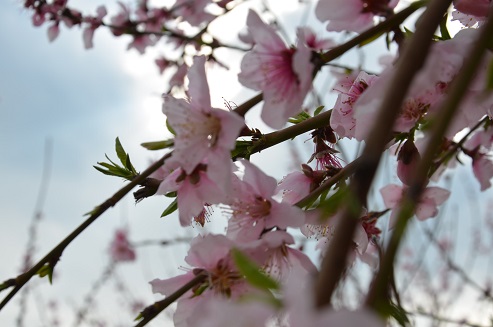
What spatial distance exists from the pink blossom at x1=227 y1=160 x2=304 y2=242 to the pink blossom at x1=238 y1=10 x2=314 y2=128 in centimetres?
9

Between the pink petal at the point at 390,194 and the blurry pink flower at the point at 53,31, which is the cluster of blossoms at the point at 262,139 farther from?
the blurry pink flower at the point at 53,31

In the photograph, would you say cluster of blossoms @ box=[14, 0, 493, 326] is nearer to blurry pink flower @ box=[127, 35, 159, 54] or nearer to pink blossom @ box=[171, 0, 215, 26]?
pink blossom @ box=[171, 0, 215, 26]

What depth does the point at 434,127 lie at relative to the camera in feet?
1.24

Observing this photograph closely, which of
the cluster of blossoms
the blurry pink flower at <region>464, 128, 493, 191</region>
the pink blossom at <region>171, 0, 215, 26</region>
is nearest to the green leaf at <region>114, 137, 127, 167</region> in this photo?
the cluster of blossoms

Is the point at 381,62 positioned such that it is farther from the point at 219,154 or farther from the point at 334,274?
the point at 334,274

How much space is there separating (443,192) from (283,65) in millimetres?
623

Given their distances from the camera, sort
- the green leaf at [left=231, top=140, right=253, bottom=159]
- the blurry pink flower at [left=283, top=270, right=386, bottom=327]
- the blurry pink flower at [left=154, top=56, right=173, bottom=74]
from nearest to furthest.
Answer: the blurry pink flower at [left=283, top=270, right=386, bottom=327] < the green leaf at [left=231, top=140, right=253, bottom=159] < the blurry pink flower at [left=154, top=56, right=173, bottom=74]

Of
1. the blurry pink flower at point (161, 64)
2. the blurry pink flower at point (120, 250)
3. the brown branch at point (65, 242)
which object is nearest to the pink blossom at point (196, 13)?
the brown branch at point (65, 242)

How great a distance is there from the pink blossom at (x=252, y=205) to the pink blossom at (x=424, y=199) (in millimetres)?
509

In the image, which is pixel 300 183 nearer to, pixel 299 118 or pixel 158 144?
pixel 299 118

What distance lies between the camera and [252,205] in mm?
786

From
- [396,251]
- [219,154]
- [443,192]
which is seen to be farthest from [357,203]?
[443,192]

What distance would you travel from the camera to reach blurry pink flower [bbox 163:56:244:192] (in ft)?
2.25

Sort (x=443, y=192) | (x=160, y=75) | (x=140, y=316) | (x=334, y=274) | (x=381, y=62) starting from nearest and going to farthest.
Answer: (x=334, y=274) → (x=140, y=316) → (x=443, y=192) → (x=381, y=62) → (x=160, y=75)
